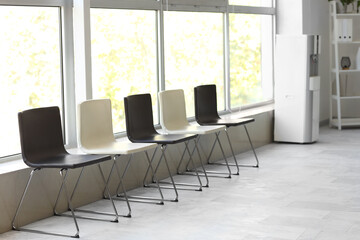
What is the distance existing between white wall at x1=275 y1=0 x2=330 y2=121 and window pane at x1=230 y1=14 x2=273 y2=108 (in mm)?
244

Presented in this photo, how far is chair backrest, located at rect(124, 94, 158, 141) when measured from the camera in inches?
236

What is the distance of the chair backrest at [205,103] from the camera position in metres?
7.18

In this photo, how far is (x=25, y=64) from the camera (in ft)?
18.3

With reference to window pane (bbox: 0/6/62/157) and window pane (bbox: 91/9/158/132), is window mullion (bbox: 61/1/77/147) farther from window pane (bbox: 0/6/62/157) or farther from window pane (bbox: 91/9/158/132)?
window pane (bbox: 91/9/158/132)

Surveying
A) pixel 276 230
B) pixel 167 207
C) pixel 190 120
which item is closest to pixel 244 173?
pixel 190 120

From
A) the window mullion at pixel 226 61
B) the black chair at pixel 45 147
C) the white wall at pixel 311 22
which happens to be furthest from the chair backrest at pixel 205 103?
the white wall at pixel 311 22

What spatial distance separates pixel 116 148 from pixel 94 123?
0.38 meters

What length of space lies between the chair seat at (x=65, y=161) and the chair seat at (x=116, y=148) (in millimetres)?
195

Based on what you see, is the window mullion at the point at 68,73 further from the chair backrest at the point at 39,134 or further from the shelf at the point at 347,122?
the shelf at the point at 347,122

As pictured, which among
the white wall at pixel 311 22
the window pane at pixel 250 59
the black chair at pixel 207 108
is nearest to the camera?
the black chair at pixel 207 108

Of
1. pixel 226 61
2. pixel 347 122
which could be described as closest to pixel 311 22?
pixel 347 122

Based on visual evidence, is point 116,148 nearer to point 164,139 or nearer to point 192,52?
point 164,139

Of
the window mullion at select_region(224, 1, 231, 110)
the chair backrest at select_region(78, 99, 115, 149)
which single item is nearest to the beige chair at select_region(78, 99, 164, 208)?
the chair backrest at select_region(78, 99, 115, 149)

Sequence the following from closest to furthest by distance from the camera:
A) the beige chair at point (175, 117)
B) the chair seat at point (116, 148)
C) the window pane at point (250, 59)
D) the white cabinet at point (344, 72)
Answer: the chair seat at point (116, 148), the beige chair at point (175, 117), the window pane at point (250, 59), the white cabinet at point (344, 72)
